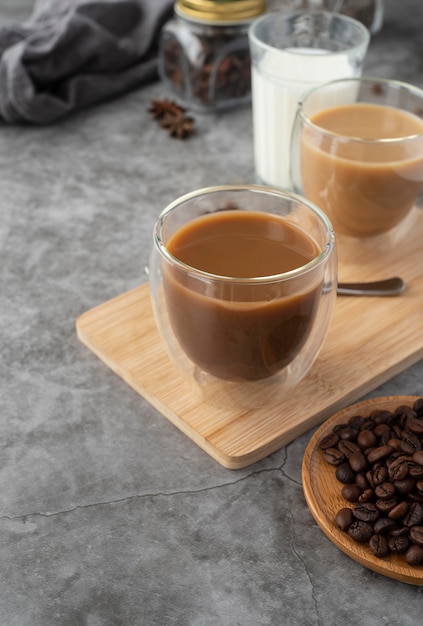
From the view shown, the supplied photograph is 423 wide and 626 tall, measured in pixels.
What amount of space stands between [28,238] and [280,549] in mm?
790

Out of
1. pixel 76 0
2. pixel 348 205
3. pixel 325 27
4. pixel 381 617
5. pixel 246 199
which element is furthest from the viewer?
pixel 76 0

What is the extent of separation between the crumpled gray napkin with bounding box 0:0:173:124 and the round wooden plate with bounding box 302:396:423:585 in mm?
1077

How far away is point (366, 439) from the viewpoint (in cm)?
104

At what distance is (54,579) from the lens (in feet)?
3.10

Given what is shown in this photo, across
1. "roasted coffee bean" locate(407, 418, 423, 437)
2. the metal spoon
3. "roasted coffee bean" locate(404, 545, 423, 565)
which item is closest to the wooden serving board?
the metal spoon

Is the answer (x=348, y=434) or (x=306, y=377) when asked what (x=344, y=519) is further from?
(x=306, y=377)

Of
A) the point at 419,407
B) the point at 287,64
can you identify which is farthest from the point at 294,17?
the point at 419,407

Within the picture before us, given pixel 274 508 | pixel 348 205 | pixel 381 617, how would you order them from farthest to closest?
pixel 348 205 < pixel 274 508 < pixel 381 617

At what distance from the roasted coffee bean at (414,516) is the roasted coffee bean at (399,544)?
0.02 metres

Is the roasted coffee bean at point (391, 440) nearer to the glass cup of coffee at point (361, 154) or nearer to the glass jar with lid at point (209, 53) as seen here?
the glass cup of coffee at point (361, 154)

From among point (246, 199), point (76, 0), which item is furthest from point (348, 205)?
point (76, 0)

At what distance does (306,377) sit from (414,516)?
0.29m

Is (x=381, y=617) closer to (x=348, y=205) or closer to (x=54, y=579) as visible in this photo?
(x=54, y=579)

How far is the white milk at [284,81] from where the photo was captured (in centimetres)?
153
